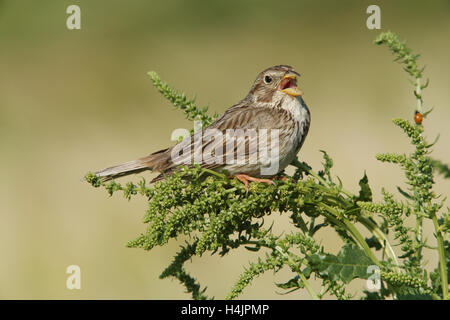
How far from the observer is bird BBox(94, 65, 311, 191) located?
384 cm

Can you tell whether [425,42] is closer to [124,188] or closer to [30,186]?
[30,186]

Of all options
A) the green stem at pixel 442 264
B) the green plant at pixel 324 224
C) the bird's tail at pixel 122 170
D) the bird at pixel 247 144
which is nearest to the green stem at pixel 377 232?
the green plant at pixel 324 224

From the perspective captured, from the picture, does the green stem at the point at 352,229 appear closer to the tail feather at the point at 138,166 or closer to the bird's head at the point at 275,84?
the tail feather at the point at 138,166

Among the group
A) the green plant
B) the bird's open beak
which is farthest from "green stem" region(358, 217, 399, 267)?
the bird's open beak

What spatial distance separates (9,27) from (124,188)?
907cm

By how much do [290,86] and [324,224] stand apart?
2.07 meters

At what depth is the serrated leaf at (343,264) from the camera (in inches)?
94.3

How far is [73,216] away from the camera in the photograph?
7.13m

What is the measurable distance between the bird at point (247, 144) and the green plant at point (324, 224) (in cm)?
95

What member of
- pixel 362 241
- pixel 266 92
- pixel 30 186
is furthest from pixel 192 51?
pixel 362 241

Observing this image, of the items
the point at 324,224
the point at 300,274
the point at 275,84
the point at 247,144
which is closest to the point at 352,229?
the point at 324,224

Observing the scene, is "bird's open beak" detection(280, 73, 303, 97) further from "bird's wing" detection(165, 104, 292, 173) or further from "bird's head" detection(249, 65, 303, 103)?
"bird's wing" detection(165, 104, 292, 173)

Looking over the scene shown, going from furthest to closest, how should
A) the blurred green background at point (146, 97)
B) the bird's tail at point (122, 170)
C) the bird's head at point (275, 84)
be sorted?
the blurred green background at point (146, 97) → the bird's head at point (275, 84) → the bird's tail at point (122, 170)

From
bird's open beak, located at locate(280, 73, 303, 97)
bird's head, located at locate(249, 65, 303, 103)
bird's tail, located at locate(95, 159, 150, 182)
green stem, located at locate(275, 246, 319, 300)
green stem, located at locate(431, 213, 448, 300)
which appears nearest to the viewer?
green stem, located at locate(431, 213, 448, 300)
